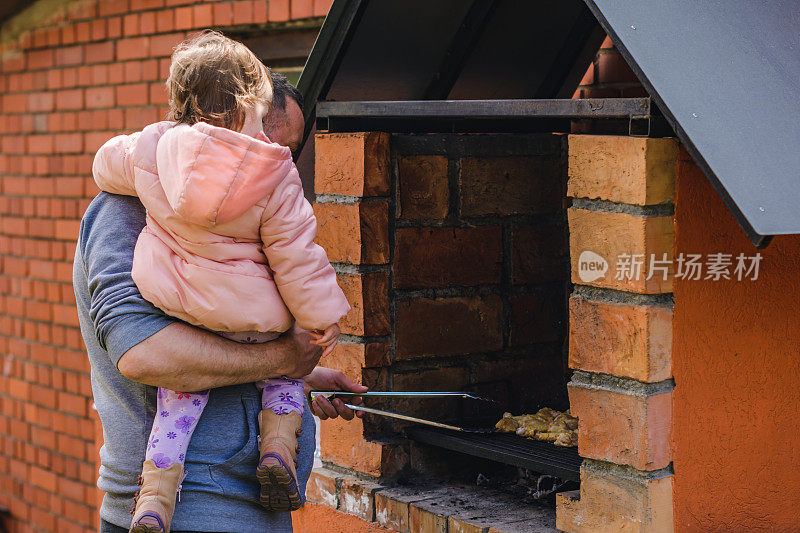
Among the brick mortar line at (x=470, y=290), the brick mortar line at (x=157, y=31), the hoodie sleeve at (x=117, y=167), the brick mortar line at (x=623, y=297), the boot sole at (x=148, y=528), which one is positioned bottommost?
the boot sole at (x=148, y=528)

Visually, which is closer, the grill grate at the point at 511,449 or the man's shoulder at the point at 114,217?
the man's shoulder at the point at 114,217

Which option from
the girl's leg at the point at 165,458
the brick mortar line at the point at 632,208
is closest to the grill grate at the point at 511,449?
the brick mortar line at the point at 632,208

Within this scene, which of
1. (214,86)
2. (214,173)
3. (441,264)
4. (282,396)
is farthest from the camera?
(441,264)

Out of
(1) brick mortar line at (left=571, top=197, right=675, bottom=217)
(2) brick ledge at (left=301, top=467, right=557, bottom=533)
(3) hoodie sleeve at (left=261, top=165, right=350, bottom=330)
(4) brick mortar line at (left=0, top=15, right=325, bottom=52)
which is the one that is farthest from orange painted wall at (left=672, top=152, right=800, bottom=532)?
(4) brick mortar line at (left=0, top=15, right=325, bottom=52)

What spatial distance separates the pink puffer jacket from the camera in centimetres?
182

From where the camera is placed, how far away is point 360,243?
8.06 ft

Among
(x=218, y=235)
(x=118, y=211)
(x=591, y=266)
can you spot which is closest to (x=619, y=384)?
(x=591, y=266)

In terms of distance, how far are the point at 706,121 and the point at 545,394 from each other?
4.48ft

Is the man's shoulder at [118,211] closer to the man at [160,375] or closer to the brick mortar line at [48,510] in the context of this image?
the man at [160,375]

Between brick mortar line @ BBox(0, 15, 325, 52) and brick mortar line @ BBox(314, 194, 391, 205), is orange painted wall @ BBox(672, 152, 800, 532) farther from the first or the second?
brick mortar line @ BBox(0, 15, 325, 52)

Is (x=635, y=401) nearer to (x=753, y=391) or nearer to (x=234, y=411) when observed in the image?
(x=753, y=391)

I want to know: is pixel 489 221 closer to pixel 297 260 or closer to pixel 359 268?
pixel 359 268

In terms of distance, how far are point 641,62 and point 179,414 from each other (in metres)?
1.10

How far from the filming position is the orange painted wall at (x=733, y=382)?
1.95m
